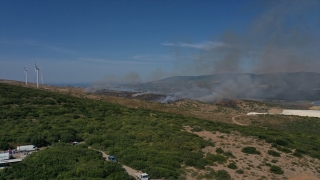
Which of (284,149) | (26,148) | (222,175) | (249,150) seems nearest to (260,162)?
(249,150)

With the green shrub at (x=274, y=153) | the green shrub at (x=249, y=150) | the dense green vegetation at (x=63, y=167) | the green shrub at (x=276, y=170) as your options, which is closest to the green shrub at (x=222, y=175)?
the green shrub at (x=276, y=170)

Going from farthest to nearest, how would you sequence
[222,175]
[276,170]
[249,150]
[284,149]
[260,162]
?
[284,149] < [249,150] < [260,162] < [276,170] < [222,175]

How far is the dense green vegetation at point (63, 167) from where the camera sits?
14461 mm

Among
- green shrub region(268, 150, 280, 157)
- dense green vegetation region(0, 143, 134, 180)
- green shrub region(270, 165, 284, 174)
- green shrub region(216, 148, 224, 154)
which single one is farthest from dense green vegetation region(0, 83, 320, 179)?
green shrub region(270, 165, 284, 174)

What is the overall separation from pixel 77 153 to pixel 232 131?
20.6 meters

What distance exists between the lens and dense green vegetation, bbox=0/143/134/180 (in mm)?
14461

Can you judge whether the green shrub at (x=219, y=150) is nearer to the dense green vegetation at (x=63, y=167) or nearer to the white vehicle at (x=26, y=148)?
the dense green vegetation at (x=63, y=167)

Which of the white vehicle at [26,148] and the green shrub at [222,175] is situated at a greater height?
the white vehicle at [26,148]

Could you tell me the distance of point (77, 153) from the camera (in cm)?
1866

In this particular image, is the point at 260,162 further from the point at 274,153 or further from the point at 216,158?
the point at 216,158

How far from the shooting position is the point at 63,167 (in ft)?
51.8

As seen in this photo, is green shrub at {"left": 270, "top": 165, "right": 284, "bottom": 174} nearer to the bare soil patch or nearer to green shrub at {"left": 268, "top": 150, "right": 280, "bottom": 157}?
the bare soil patch

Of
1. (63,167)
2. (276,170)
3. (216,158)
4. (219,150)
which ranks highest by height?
(63,167)

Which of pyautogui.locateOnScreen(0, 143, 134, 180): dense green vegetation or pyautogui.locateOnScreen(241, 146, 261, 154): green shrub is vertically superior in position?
pyautogui.locateOnScreen(0, 143, 134, 180): dense green vegetation
